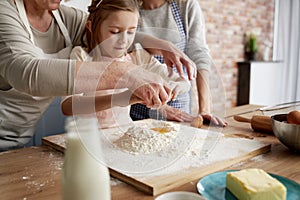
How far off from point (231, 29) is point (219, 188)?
3.02 m

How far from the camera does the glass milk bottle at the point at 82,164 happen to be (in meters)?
0.39

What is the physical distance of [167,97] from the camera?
0.64 m

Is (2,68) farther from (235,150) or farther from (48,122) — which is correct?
(48,122)

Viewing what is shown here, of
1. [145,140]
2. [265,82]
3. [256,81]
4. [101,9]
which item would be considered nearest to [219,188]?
[145,140]

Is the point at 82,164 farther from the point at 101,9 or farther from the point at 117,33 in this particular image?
the point at 101,9

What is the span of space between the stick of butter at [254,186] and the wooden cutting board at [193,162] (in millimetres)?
123

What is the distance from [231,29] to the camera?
11.0 feet

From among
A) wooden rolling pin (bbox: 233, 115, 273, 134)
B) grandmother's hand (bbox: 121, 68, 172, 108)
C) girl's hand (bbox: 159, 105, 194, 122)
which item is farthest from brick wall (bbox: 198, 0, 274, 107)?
grandmother's hand (bbox: 121, 68, 172, 108)

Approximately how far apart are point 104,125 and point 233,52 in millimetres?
2852

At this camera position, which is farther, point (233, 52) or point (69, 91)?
point (233, 52)

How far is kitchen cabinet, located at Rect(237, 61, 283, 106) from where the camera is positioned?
132 inches

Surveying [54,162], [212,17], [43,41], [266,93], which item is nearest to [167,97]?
[54,162]

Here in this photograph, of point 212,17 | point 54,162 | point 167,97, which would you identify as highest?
point 212,17

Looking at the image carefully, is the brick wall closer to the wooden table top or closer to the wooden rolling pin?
the wooden rolling pin
